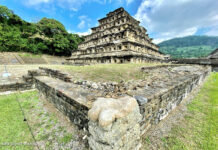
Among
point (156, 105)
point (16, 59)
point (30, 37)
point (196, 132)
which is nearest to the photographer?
point (196, 132)

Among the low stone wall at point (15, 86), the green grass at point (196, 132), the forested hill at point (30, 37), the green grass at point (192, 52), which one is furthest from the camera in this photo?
the green grass at point (192, 52)

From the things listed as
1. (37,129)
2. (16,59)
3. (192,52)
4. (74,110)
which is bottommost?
(37,129)

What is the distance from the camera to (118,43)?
16.4 meters

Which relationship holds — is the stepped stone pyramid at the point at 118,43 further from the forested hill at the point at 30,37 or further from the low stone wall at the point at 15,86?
the low stone wall at the point at 15,86

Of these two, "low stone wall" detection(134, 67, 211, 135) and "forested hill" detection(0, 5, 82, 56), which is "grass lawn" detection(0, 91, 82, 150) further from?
"forested hill" detection(0, 5, 82, 56)

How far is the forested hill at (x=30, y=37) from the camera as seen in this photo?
21.4 meters

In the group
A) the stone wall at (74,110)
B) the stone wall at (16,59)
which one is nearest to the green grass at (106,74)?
the stone wall at (74,110)

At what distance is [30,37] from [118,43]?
90.7 feet

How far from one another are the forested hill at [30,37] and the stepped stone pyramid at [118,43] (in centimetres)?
1072

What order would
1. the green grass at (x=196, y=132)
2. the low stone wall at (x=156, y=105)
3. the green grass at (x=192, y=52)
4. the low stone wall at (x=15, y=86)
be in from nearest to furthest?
1. the green grass at (x=196, y=132)
2. the low stone wall at (x=156, y=105)
3. the low stone wall at (x=15, y=86)
4. the green grass at (x=192, y=52)

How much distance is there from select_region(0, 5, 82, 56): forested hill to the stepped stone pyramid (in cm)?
1072

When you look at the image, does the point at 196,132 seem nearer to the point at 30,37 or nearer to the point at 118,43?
the point at 118,43

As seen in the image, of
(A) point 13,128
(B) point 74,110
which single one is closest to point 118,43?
(B) point 74,110

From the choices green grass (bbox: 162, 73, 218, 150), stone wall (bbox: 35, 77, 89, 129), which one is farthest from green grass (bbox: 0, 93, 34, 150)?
green grass (bbox: 162, 73, 218, 150)
